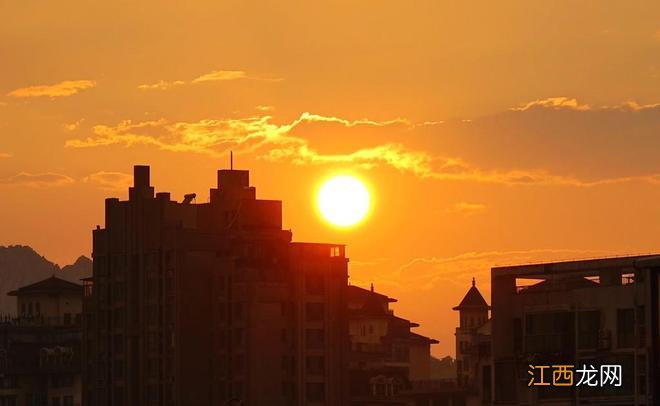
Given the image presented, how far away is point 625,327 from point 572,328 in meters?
5.11

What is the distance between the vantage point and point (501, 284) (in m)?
127

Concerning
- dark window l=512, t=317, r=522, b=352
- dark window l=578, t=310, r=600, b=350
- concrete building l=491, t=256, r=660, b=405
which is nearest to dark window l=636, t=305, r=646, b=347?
concrete building l=491, t=256, r=660, b=405

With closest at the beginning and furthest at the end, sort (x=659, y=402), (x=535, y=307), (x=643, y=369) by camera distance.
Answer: (x=659, y=402)
(x=643, y=369)
(x=535, y=307)

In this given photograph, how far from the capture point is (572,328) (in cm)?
12206

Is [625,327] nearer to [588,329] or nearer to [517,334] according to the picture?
[588,329]

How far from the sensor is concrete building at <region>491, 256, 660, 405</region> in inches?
4589

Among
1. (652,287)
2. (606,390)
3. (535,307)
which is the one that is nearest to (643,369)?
(606,390)

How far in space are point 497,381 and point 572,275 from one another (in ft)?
30.5

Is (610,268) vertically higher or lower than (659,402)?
higher

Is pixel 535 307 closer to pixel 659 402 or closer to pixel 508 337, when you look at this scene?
pixel 508 337

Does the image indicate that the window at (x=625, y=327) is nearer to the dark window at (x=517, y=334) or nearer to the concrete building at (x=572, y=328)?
the concrete building at (x=572, y=328)

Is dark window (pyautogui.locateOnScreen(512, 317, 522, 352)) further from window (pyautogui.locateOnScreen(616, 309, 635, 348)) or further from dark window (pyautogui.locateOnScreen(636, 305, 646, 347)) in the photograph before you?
dark window (pyautogui.locateOnScreen(636, 305, 646, 347))

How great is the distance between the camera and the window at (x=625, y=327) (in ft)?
385

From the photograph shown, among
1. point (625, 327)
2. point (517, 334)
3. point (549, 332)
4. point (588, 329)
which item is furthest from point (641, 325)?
point (517, 334)
